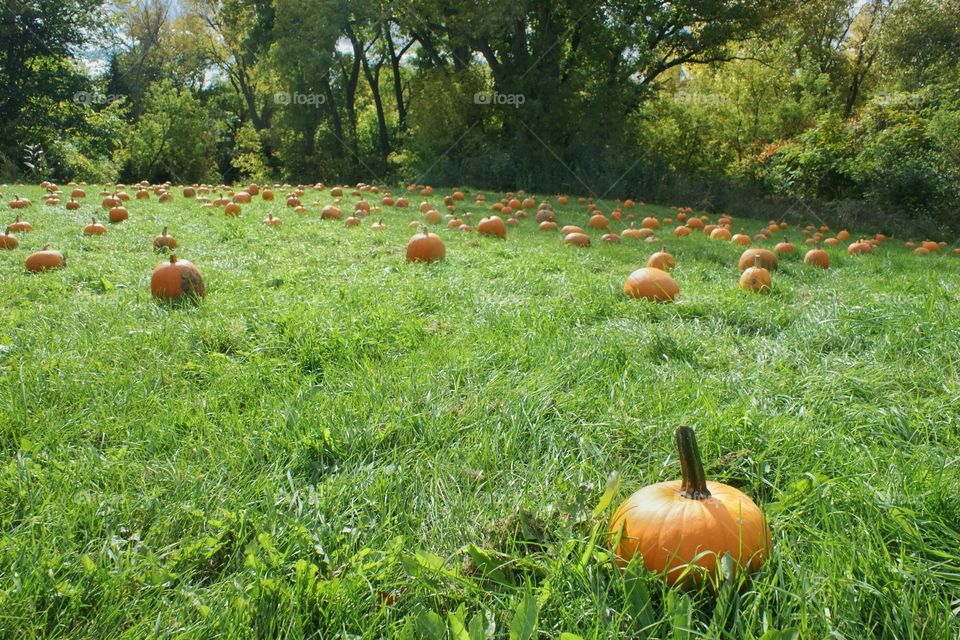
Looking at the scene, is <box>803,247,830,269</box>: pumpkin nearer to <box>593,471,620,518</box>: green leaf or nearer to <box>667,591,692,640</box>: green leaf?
<box>593,471,620,518</box>: green leaf

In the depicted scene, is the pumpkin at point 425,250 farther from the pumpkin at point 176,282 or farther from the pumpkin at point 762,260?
the pumpkin at point 762,260

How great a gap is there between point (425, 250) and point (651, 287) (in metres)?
2.32

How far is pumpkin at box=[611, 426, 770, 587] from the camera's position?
139 centimetres

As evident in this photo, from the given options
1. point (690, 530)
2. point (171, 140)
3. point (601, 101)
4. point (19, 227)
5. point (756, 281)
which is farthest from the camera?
point (171, 140)

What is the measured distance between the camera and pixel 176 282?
155 inches

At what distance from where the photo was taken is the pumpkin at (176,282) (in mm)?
3916

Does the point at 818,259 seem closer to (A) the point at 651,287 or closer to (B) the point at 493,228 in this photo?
(A) the point at 651,287

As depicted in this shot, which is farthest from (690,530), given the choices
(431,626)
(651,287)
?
(651,287)

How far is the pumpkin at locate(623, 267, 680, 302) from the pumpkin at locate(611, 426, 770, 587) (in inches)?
108

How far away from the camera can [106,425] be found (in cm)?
216

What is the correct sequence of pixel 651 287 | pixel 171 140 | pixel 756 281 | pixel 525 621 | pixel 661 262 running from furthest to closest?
pixel 171 140 < pixel 661 262 < pixel 756 281 < pixel 651 287 < pixel 525 621

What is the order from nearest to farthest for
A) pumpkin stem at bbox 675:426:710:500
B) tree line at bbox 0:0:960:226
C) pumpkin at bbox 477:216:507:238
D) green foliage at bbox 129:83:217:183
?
pumpkin stem at bbox 675:426:710:500 < pumpkin at bbox 477:216:507:238 < tree line at bbox 0:0:960:226 < green foliage at bbox 129:83:217:183

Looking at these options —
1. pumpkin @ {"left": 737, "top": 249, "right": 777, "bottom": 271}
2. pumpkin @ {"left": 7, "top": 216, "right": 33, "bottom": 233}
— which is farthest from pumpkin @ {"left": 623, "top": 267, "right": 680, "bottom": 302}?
pumpkin @ {"left": 7, "top": 216, "right": 33, "bottom": 233}

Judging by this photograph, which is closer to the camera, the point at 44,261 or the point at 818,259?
the point at 44,261
